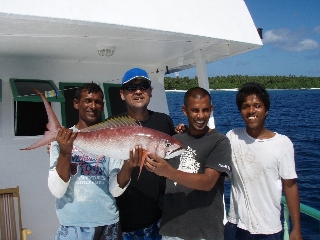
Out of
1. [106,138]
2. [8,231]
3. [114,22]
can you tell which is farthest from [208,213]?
[8,231]

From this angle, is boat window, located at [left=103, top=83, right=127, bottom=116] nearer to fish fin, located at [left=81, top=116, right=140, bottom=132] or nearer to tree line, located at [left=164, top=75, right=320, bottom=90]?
fish fin, located at [left=81, top=116, right=140, bottom=132]

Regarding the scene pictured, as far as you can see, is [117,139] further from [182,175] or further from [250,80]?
[250,80]

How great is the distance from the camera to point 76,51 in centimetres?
476

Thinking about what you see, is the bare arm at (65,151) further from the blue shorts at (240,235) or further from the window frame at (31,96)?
the window frame at (31,96)

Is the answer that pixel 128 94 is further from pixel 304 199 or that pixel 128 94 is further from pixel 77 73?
pixel 304 199

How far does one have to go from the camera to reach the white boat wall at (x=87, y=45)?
310cm

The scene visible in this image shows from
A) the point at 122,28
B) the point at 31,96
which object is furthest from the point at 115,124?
the point at 31,96

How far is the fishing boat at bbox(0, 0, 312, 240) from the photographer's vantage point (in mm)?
3145

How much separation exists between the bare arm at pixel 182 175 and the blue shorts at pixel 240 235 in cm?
65

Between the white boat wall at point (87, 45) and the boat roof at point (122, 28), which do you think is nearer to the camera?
the boat roof at point (122, 28)

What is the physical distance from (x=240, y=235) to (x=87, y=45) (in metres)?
2.79

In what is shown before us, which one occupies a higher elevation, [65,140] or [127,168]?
[65,140]

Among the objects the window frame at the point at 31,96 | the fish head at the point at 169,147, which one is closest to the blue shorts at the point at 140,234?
the fish head at the point at 169,147

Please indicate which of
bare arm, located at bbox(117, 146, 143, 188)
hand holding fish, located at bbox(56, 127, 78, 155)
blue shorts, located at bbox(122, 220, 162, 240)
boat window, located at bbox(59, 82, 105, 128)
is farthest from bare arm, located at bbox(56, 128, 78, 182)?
boat window, located at bbox(59, 82, 105, 128)
